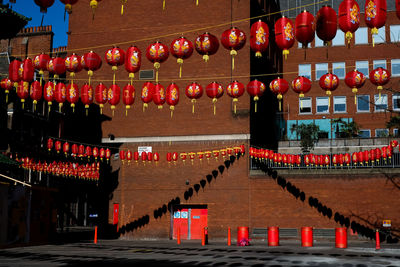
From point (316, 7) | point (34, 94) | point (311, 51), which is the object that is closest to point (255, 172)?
point (34, 94)

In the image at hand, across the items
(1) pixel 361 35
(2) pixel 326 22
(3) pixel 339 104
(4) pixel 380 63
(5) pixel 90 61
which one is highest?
(1) pixel 361 35

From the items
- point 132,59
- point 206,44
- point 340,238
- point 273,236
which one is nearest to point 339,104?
point 273,236

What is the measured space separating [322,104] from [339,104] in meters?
1.70

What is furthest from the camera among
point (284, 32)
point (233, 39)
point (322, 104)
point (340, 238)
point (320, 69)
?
point (320, 69)

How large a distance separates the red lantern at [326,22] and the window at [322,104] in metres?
35.2

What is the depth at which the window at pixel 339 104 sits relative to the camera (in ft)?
158

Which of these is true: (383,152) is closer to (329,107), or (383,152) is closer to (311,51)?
(329,107)

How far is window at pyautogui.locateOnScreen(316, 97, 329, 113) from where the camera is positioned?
48.7 m

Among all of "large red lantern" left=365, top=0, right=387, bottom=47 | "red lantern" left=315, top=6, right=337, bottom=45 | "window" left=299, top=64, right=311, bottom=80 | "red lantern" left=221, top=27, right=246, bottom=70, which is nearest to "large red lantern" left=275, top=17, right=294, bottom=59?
"red lantern" left=315, top=6, right=337, bottom=45

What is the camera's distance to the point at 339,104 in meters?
48.4

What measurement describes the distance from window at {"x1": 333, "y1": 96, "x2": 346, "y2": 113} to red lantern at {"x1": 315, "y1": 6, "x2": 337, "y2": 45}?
35.2m

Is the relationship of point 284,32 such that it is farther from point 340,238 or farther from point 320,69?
point 320,69

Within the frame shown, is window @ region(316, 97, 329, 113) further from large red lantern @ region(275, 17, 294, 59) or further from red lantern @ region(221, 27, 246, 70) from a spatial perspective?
large red lantern @ region(275, 17, 294, 59)

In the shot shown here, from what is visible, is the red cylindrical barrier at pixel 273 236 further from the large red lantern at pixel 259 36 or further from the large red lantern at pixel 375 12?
the large red lantern at pixel 375 12
